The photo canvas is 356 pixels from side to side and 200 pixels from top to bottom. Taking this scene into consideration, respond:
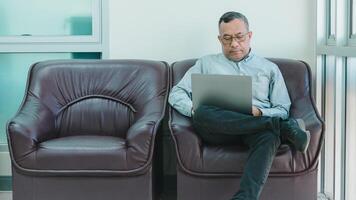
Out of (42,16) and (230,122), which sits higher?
(42,16)

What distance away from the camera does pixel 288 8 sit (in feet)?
11.2

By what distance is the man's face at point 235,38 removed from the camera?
2.84m

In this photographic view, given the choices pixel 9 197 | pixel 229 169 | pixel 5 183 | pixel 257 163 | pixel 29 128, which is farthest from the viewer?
pixel 5 183

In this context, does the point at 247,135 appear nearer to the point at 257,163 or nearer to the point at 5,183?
the point at 257,163

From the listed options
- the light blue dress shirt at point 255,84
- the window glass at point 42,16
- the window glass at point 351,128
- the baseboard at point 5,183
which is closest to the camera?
the window glass at point 351,128

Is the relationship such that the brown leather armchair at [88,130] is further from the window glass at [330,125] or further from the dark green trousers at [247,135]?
the window glass at [330,125]

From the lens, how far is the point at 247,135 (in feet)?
8.22

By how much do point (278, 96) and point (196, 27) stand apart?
0.90 m

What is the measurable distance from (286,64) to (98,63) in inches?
48.0

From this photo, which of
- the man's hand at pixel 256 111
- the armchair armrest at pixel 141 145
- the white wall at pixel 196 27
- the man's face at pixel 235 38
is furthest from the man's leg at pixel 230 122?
the white wall at pixel 196 27

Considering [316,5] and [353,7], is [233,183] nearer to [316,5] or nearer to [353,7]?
[353,7]

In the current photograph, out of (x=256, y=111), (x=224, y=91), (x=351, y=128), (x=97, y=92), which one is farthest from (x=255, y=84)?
(x=97, y=92)

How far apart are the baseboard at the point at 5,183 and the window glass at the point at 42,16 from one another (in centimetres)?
104

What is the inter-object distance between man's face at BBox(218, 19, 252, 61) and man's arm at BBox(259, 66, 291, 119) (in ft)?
0.78
